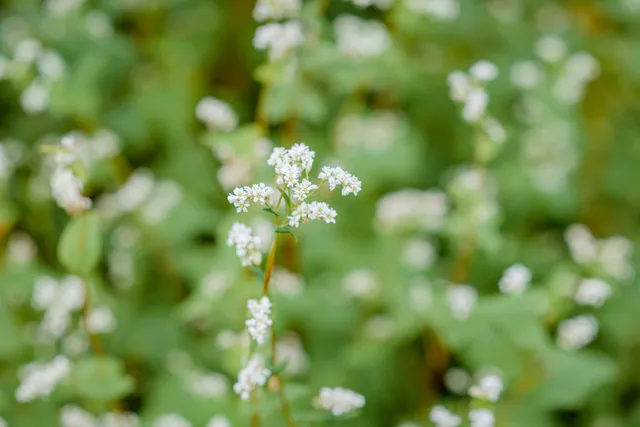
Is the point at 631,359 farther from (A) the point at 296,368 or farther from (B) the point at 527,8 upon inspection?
(B) the point at 527,8

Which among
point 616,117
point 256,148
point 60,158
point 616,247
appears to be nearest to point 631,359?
point 616,247

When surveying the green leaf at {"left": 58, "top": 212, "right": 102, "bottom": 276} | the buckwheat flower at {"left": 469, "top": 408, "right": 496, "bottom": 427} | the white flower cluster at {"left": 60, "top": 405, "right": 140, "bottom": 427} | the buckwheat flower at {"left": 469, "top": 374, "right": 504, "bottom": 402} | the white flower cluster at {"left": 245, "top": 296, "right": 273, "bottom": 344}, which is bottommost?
the buckwheat flower at {"left": 469, "top": 408, "right": 496, "bottom": 427}

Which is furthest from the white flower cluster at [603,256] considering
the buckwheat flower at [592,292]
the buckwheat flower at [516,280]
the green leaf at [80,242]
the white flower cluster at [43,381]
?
the white flower cluster at [43,381]

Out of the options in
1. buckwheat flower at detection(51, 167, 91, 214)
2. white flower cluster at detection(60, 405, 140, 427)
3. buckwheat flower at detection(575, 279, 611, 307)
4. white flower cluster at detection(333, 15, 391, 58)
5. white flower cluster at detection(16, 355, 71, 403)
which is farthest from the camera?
white flower cluster at detection(333, 15, 391, 58)

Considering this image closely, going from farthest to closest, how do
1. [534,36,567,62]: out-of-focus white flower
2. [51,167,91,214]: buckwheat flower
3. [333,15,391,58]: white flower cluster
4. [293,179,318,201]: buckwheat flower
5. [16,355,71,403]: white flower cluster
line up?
[534,36,567,62]: out-of-focus white flower, [333,15,391,58]: white flower cluster, [16,355,71,403]: white flower cluster, [51,167,91,214]: buckwheat flower, [293,179,318,201]: buckwheat flower

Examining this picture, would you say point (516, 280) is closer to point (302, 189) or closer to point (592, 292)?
point (592, 292)

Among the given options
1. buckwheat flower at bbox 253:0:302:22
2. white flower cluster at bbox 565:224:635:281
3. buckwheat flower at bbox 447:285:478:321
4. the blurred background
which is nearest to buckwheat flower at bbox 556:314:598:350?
the blurred background

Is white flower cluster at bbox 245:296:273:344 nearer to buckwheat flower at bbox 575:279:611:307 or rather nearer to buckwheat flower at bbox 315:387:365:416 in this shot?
buckwheat flower at bbox 315:387:365:416
